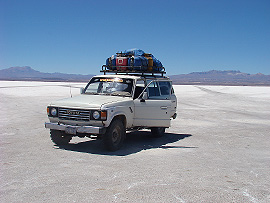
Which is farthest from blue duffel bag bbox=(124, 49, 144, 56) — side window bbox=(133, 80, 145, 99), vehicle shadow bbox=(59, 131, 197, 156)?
vehicle shadow bbox=(59, 131, 197, 156)

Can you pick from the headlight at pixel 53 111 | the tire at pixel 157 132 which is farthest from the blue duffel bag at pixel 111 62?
the headlight at pixel 53 111

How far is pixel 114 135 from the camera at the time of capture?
28.9 ft

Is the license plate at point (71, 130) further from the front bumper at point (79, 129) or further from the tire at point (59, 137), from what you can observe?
the tire at point (59, 137)

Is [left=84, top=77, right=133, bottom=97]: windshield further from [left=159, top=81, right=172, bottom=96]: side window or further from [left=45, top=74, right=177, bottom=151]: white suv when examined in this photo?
[left=159, top=81, right=172, bottom=96]: side window

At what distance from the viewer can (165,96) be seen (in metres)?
11.1

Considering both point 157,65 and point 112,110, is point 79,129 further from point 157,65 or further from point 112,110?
point 157,65

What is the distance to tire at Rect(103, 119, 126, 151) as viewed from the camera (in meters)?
8.46

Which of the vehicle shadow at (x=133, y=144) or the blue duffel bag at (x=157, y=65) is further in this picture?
the blue duffel bag at (x=157, y=65)

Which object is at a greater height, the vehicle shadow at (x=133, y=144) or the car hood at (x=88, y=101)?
the car hood at (x=88, y=101)

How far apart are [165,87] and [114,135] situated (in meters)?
3.30

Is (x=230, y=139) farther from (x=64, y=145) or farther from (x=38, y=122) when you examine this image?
(x=38, y=122)

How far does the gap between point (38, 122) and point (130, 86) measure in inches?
219

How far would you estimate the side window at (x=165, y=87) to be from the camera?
436 inches

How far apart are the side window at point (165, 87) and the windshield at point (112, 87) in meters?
1.52
